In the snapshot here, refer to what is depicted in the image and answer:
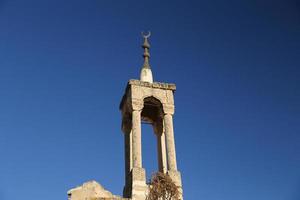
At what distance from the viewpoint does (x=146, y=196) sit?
1545cm

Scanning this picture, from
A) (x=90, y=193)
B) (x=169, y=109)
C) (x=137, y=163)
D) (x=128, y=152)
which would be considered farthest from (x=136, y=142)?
(x=90, y=193)

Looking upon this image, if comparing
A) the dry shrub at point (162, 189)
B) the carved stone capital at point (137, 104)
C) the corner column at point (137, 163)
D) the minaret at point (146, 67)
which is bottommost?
the dry shrub at point (162, 189)

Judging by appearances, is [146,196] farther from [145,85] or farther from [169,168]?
[145,85]

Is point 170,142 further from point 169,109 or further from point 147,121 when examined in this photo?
point 147,121

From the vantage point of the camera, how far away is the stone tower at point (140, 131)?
15678 millimetres

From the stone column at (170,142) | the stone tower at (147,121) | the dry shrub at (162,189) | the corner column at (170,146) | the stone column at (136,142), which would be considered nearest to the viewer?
the dry shrub at (162,189)

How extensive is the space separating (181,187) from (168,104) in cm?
385

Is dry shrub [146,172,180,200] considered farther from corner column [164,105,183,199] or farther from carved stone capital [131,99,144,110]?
carved stone capital [131,99,144,110]

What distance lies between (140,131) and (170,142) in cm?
131

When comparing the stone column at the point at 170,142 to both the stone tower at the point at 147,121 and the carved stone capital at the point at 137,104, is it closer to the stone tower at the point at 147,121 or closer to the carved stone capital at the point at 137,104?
the stone tower at the point at 147,121

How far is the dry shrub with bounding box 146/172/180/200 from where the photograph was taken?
15008 mm

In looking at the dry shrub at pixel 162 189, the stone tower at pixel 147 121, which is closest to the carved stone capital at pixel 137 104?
the stone tower at pixel 147 121

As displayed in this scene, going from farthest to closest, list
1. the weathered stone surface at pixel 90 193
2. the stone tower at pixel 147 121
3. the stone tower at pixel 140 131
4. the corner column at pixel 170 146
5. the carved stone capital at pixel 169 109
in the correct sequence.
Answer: the carved stone capital at pixel 169 109, the corner column at pixel 170 146, the stone tower at pixel 147 121, the stone tower at pixel 140 131, the weathered stone surface at pixel 90 193

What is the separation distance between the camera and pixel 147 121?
20.5 meters
